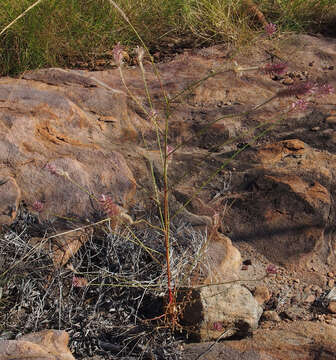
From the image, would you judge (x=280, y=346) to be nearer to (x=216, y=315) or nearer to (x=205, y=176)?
(x=216, y=315)

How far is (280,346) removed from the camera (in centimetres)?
182

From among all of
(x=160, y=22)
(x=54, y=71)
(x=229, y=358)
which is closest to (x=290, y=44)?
(x=160, y=22)

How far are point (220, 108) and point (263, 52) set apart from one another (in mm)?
1000

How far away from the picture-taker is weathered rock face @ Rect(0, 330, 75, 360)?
147 centimetres

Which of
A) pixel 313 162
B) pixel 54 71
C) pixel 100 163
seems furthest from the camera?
pixel 54 71

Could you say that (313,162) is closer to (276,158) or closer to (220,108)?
(276,158)

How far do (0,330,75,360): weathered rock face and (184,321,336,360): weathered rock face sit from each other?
1.50 ft

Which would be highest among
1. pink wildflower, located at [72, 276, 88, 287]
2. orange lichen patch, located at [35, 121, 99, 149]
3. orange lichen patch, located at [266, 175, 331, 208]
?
orange lichen patch, located at [35, 121, 99, 149]

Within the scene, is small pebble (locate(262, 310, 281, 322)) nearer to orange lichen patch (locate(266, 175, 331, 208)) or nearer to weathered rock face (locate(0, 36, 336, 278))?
weathered rock face (locate(0, 36, 336, 278))

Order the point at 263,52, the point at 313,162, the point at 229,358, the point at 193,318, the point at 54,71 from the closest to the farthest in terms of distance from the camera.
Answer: the point at 229,358 < the point at 193,318 < the point at 313,162 < the point at 54,71 < the point at 263,52

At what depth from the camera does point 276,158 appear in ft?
9.48

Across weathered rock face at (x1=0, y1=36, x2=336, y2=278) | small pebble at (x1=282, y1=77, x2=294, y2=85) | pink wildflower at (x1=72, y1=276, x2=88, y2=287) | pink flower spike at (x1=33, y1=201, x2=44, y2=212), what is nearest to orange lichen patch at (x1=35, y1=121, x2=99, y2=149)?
weathered rock face at (x1=0, y1=36, x2=336, y2=278)

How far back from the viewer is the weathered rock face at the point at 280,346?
1771mm

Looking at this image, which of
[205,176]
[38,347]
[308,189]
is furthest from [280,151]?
[38,347]
